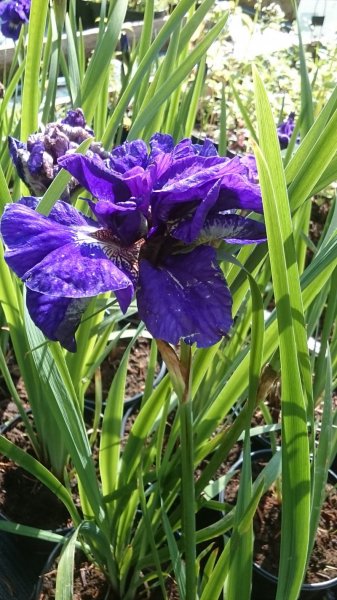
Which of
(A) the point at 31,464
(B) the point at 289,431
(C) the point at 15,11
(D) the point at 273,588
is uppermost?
(C) the point at 15,11

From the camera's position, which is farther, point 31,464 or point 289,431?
point 31,464

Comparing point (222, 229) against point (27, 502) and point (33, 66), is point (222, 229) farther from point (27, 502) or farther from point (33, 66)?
point (27, 502)

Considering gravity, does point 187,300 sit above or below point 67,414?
above

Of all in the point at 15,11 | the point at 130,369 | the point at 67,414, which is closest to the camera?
the point at 67,414

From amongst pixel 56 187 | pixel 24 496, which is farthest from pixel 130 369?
pixel 56 187

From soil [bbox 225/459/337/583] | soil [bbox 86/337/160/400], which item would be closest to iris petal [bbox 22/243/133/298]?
soil [bbox 225/459/337/583]

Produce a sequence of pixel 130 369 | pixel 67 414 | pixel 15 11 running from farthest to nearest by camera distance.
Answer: pixel 15 11 < pixel 130 369 < pixel 67 414
